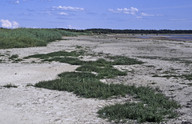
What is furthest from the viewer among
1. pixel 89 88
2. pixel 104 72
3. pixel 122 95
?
pixel 104 72

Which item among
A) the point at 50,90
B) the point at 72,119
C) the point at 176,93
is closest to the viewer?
the point at 72,119

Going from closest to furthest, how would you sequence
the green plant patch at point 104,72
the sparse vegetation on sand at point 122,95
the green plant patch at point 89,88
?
the sparse vegetation on sand at point 122,95
the green plant patch at point 89,88
the green plant patch at point 104,72

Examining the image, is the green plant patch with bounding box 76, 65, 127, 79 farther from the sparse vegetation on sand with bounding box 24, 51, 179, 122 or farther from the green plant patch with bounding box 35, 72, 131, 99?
the green plant patch with bounding box 35, 72, 131, 99

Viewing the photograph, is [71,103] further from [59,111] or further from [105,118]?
[105,118]

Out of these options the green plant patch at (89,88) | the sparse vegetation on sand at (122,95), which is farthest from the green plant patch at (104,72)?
the green plant patch at (89,88)

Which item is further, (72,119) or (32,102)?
(32,102)

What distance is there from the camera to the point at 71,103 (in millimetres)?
8414

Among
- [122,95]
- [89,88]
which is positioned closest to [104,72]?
[89,88]

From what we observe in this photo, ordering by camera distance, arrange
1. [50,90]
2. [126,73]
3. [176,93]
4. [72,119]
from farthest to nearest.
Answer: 1. [126,73]
2. [50,90]
3. [176,93]
4. [72,119]

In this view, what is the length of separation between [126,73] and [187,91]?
14.7ft

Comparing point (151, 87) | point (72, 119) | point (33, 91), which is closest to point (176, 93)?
point (151, 87)

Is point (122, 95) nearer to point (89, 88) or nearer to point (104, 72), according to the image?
point (89, 88)

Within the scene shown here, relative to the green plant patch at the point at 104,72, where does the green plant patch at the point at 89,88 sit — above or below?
above

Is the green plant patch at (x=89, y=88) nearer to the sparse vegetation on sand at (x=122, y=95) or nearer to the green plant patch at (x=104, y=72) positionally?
the sparse vegetation on sand at (x=122, y=95)
